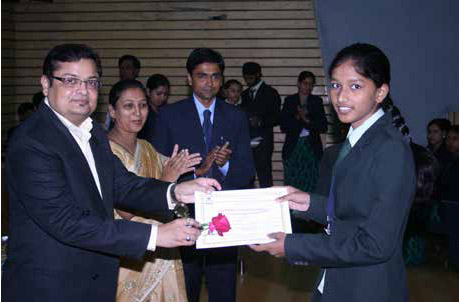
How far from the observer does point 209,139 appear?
391 centimetres

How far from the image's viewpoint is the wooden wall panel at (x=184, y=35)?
31.8 feet

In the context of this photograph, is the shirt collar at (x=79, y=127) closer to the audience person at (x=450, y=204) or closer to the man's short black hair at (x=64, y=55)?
the man's short black hair at (x=64, y=55)

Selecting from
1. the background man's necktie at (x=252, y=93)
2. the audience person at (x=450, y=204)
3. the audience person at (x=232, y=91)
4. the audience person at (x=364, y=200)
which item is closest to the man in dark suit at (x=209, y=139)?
the audience person at (x=364, y=200)

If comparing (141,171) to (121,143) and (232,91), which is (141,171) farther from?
(232,91)

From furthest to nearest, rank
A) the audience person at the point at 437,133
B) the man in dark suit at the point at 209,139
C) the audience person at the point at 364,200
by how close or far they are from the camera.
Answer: the audience person at the point at 437,133, the man in dark suit at the point at 209,139, the audience person at the point at 364,200

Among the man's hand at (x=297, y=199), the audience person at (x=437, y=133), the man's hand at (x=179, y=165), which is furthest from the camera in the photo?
the audience person at (x=437, y=133)

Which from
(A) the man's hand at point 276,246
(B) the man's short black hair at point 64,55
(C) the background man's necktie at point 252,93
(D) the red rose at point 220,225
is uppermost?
(C) the background man's necktie at point 252,93

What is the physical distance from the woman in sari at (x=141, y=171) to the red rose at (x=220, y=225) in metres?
0.69

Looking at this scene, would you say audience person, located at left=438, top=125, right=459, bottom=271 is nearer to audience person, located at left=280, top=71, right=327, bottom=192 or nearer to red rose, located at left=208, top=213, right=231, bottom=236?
audience person, located at left=280, top=71, right=327, bottom=192

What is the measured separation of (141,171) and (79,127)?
0.83 metres

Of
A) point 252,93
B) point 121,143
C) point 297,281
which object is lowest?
point 297,281

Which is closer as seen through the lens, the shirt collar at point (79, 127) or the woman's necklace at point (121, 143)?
Answer: the shirt collar at point (79, 127)

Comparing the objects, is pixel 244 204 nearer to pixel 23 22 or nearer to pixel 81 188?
pixel 81 188

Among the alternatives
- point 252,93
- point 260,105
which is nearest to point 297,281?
point 260,105
